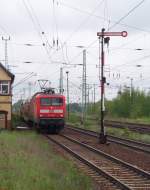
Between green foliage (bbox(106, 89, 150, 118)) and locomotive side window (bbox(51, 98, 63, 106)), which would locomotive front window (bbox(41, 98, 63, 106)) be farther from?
green foliage (bbox(106, 89, 150, 118))

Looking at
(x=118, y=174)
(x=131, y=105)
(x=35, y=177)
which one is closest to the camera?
(x=35, y=177)

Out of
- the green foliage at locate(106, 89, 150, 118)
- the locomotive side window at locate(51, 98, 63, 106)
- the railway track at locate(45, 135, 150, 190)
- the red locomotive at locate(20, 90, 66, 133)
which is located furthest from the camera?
the green foliage at locate(106, 89, 150, 118)

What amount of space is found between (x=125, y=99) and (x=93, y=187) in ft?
335

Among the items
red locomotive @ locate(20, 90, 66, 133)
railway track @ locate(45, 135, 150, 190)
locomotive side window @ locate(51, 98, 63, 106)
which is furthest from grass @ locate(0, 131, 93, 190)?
locomotive side window @ locate(51, 98, 63, 106)

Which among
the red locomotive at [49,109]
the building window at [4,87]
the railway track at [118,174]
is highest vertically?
the building window at [4,87]

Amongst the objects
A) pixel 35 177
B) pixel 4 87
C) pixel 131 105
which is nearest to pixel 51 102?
pixel 4 87

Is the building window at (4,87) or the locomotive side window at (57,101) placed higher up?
the building window at (4,87)

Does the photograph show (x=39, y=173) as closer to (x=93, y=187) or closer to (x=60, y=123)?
(x=93, y=187)

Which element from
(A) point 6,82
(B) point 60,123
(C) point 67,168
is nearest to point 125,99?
(A) point 6,82

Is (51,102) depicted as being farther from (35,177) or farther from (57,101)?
(35,177)

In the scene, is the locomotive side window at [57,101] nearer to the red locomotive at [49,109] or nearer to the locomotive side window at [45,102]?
the red locomotive at [49,109]

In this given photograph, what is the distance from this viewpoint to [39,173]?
588 inches

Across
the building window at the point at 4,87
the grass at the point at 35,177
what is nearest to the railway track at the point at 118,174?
the grass at the point at 35,177

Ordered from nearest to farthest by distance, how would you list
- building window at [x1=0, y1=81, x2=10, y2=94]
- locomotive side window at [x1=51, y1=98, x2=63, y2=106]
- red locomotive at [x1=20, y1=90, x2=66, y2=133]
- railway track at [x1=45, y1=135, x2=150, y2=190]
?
1. railway track at [x1=45, y1=135, x2=150, y2=190]
2. red locomotive at [x1=20, y1=90, x2=66, y2=133]
3. locomotive side window at [x1=51, y1=98, x2=63, y2=106]
4. building window at [x1=0, y1=81, x2=10, y2=94]
